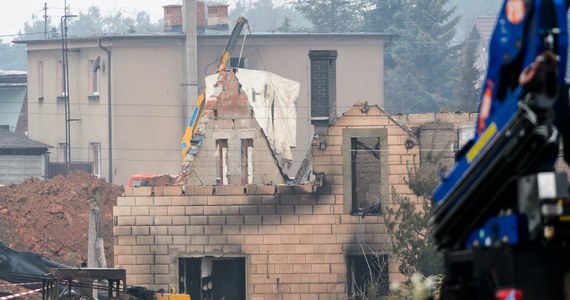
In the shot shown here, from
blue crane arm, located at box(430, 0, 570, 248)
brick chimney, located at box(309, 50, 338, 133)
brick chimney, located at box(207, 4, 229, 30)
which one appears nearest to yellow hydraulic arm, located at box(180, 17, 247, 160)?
brick chimney, located at box(309, 50, 338, 133)

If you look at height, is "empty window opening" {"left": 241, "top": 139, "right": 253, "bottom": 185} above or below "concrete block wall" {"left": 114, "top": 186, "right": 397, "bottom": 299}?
above

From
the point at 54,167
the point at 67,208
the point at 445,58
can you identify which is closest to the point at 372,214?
the point at 67,208

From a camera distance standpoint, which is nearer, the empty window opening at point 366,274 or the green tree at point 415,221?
the green tree at point 415,221

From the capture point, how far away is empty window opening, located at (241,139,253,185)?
3322cm

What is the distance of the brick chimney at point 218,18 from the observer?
66.9 meters

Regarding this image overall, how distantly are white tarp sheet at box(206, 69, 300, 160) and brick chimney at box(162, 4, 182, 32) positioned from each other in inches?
714

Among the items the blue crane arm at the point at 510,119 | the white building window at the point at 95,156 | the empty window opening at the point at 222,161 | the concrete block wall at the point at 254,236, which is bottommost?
the concrete block wall at the point at 254,236

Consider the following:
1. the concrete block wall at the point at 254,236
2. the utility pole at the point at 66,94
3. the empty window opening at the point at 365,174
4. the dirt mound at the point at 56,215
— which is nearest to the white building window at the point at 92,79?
the utility pole at the point at 66,94

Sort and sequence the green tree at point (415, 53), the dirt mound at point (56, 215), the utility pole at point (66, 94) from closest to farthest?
1. the dirt mound at point (56, 215)
2. the utility pole at point (66, 94)
3. the green tree at point (415, 53)

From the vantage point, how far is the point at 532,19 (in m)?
7.64

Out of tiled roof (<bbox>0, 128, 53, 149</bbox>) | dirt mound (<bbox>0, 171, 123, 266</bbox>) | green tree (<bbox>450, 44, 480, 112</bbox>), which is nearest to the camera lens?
dirt mound (<bbox>0, 171, 123, 266</bbox>)

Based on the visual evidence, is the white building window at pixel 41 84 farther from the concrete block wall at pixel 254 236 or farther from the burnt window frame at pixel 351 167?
the burnt window frame at pixel 351 167

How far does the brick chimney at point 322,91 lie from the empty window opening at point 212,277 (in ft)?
17.4

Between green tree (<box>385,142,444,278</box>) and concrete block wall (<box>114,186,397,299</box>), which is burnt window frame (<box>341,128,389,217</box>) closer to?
concrete block wall (<box>114,186,397,299</box>)
